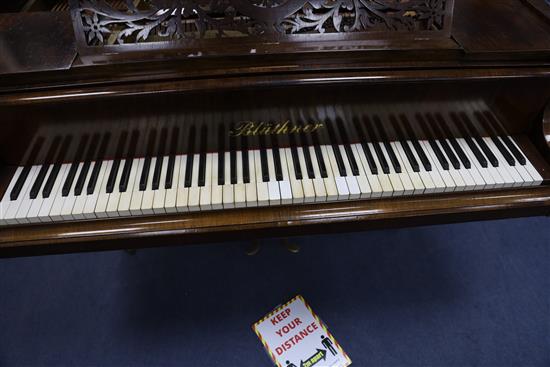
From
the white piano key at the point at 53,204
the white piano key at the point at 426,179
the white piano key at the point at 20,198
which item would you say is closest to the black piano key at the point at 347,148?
the white piano key at the point at 426,179

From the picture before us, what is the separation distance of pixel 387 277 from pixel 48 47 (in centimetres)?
186

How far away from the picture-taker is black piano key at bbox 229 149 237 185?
4.33 feet

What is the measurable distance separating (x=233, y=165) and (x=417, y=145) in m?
0.69

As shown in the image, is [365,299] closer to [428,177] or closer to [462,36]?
[428,177]

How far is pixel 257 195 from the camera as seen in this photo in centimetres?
128

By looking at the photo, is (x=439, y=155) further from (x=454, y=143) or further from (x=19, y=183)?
(x=19, y=183)

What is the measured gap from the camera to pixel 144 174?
1.33 meters

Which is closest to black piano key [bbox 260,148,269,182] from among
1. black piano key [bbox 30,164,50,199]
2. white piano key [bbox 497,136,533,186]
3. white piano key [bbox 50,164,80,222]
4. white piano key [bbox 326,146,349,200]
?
white piano key [bbox 326,146,349,200]

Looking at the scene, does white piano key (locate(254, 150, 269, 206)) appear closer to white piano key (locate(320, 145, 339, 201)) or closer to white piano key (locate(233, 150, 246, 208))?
white piano key (locate(233, 150, 246, 208))

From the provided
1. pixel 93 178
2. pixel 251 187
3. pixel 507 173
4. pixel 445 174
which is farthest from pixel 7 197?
pixel 507 173

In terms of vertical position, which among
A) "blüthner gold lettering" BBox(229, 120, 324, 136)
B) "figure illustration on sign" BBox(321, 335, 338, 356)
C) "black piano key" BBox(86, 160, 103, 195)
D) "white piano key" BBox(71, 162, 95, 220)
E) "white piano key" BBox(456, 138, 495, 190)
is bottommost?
"figure illustration on sign" BBox(321, 335, 338, 356)

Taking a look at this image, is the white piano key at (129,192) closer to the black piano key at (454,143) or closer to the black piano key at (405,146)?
the black piano key at (405,146)

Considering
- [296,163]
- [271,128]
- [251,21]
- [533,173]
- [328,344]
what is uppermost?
[251,21]

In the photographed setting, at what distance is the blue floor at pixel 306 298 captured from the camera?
1.82 metres
